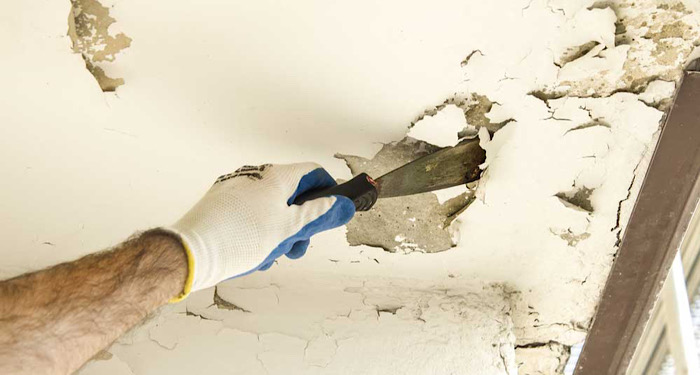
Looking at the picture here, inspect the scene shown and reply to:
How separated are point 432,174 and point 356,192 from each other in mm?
208

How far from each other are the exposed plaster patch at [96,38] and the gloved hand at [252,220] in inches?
13.8

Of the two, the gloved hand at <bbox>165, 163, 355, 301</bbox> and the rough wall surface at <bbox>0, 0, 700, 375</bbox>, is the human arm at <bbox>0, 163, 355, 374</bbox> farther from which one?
the rough wall surface at <bbox>0, 0, 700, 375</bbox>

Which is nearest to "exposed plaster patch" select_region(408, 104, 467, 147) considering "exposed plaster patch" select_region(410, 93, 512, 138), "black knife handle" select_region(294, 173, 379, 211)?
"exposed plaster patch" select_region(410, 93, 512, 138)

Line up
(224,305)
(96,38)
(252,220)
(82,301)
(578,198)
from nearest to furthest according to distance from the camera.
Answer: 1. (82,301)
2. (252,220)
3. (96,38)
4. (578,198)
5. (224,305)

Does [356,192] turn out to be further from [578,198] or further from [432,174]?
[578,198]

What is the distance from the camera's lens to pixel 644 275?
1.55 meters

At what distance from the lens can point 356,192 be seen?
1.30 metres

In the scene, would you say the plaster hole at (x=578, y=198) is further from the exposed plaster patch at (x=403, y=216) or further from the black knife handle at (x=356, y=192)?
the black knife handle at (x=356, y=192)

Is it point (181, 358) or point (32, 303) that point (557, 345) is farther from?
point (32, 303)

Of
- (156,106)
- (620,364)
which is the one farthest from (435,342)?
(156,106)

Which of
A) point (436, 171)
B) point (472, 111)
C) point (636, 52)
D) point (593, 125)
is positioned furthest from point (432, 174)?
point (636, 52)

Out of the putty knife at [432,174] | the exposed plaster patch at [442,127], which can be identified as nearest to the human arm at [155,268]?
the putty knife at [432,174]

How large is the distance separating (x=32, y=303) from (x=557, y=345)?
4.57 ft

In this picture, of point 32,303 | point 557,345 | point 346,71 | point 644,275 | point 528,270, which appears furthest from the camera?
point 557,345
